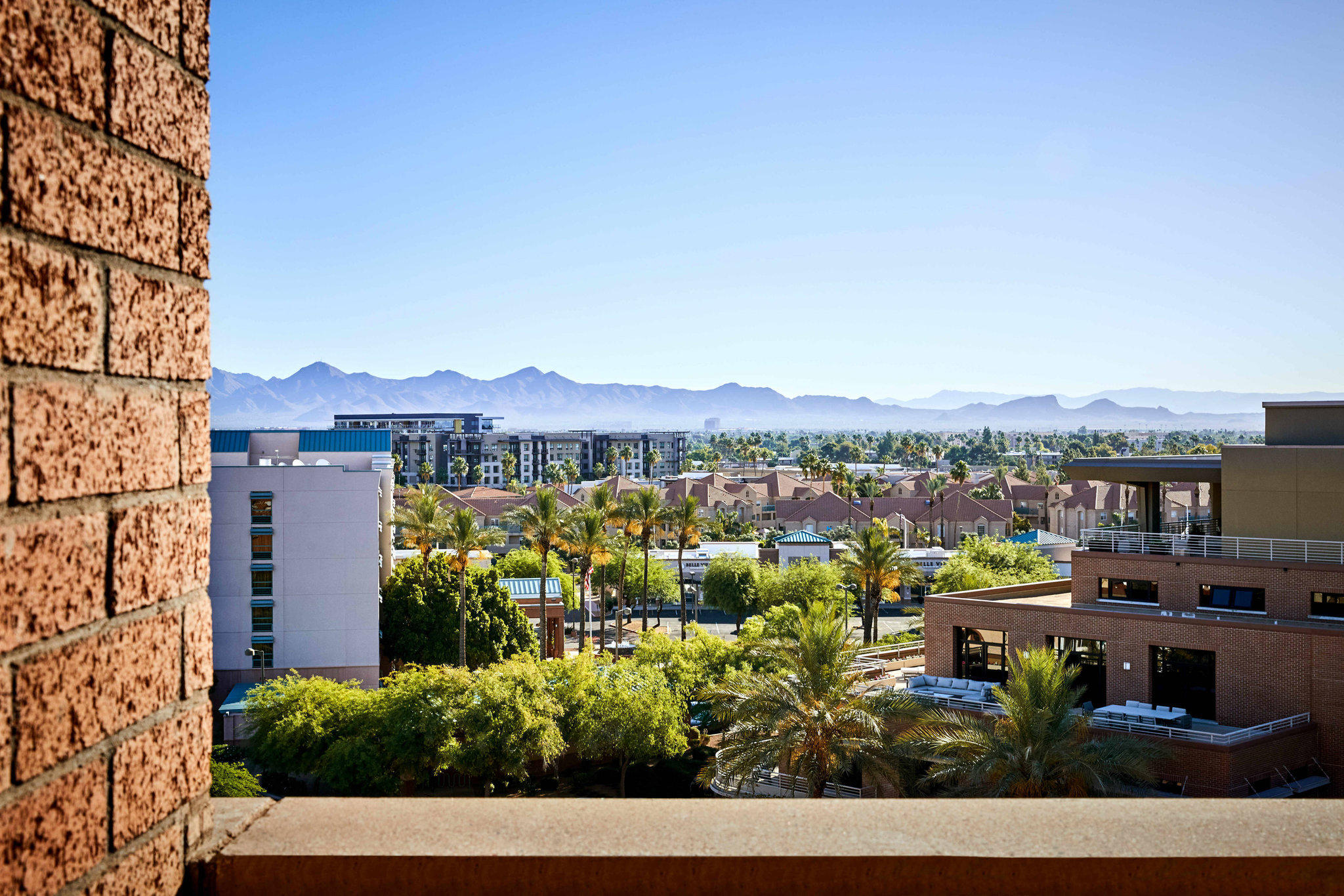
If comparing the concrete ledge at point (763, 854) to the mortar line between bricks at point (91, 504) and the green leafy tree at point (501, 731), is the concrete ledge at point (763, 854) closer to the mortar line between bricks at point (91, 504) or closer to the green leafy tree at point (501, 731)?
the mortar line between bricks at point (91, 504)

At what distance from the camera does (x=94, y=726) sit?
1.19m

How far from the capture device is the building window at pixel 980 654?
27.4 m

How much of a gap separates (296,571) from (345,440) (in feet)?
37.3

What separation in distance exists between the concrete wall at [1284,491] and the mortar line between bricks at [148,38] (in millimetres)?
29201

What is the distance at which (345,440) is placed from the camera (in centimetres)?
4500

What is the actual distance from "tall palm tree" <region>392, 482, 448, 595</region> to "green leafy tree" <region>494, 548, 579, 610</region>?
11.6 m

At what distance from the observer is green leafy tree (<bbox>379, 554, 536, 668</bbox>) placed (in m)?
36.7

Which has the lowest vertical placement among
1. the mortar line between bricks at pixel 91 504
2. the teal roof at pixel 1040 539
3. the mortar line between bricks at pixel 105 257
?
the teal roof at pixel 1040 539

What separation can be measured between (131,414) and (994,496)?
106880 millimetres

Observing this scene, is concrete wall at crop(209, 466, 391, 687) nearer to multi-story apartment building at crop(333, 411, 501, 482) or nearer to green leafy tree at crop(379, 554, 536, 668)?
green leafy tree at crop(379, 554, 536, 668)

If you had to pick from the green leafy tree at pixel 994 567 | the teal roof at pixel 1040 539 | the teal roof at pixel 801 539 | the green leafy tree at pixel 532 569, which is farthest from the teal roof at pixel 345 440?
the teal roof at pixel 1040 539

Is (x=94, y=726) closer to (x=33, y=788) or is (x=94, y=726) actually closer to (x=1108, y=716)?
(x=33, y=788)

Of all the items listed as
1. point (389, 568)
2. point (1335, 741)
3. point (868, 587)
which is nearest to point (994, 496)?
point (868, 587)

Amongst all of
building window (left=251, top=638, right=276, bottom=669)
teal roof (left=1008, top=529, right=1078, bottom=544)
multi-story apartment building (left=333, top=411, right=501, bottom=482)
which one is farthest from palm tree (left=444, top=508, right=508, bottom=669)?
multi-story apartment building (left=333, top=411, right=501, bottom=482)
